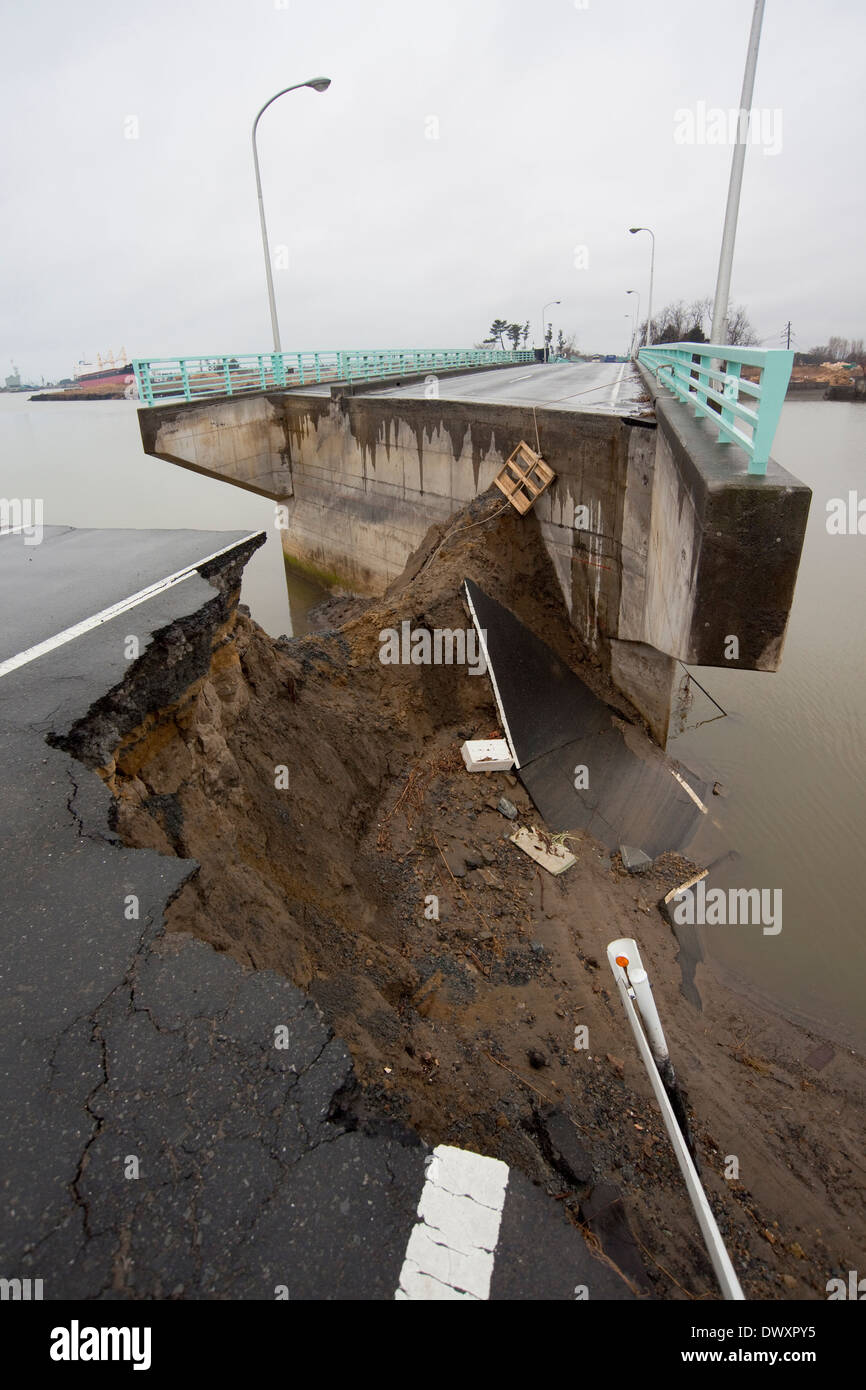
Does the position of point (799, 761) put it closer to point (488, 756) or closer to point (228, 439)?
point (488, 756)

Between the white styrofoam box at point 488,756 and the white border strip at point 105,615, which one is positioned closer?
the white border strip at point 105,615

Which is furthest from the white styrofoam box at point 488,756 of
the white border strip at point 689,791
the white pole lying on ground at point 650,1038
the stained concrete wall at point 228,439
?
the stained concrete wall at point 228,439

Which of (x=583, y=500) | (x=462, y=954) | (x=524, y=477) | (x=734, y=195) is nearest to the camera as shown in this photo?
(x=462, y=954)

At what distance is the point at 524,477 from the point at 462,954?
7.00 m

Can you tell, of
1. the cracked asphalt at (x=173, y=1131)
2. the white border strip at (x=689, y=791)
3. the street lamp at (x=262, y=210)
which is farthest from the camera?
the street lamp at (x=262, y=210)

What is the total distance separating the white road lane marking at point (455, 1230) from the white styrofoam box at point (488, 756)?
5.93 metres

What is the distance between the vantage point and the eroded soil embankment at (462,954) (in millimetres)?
3977

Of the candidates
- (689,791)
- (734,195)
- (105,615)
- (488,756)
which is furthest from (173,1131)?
(734,195)

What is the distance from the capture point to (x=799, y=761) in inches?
400

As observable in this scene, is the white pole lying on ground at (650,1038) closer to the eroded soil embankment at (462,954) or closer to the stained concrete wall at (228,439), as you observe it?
the eroded soil embankment at (462,954)

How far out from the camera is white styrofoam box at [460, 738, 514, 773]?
8.39m

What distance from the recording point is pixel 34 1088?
2.42 metres

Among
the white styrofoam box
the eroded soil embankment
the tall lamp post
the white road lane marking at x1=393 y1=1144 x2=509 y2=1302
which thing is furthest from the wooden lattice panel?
the white road lane marking at x1=393 y1=1144 x2=509 y2=1302

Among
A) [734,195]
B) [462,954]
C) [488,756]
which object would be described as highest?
→ [734,195]
